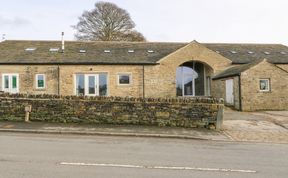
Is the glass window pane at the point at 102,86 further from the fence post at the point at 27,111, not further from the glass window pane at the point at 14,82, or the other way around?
the fence post at the point at 27,111

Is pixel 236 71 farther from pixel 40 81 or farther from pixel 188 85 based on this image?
pixel 40 81

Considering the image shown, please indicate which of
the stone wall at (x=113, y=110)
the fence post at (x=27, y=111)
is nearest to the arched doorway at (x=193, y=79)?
the stone wall at (x=113, y=110)

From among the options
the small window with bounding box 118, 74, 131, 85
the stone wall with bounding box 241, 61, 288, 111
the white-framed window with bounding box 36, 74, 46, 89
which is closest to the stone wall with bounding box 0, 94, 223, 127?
the stone wall with bounding box 241, 61, 288, 111

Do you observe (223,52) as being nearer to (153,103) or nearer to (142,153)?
(153,103)

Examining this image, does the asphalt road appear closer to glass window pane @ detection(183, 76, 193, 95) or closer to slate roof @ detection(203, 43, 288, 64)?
glass window pane @ detection(183, 76, 193, 95)

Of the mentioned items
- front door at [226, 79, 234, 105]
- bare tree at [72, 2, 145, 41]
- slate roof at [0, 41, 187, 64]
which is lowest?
front door at [226, 79, 234, 105]

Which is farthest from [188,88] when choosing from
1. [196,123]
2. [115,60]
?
[196,123]

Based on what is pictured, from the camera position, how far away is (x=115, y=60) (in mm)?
28328

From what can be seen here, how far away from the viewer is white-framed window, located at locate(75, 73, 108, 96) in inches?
1110

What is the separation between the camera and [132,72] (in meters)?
28.3

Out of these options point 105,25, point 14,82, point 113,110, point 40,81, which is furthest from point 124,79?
point 105,25

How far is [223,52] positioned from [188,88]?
191 inches

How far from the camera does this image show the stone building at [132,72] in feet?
82.4

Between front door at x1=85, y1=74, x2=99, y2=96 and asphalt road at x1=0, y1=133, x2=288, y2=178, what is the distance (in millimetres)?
16285
